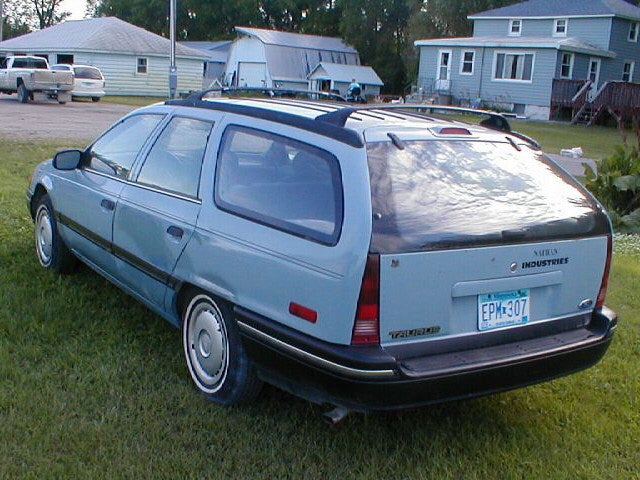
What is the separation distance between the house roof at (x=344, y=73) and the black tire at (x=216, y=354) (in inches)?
2081

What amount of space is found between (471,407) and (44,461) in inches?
89.6

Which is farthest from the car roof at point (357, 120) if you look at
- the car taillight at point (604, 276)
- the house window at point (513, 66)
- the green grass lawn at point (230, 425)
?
the house window at point (513, 66)

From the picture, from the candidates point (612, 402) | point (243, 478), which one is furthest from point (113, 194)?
point (612, 402)

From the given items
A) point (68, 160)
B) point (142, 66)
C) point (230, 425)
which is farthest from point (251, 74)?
point (230, 425)

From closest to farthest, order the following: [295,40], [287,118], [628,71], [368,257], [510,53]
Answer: [368,257] → [287,118] → [510,53] → [628,71] → [295,40]

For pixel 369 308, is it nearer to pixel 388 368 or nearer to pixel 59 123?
pixel 388 368

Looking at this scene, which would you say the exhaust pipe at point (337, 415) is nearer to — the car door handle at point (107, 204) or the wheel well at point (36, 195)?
→ the car door handle at point (107, 204)

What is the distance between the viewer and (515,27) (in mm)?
44875

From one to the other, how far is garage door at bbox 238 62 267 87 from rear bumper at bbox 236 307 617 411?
181 feet

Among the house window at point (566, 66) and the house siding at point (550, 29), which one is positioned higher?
the house siding at point (550, 29)

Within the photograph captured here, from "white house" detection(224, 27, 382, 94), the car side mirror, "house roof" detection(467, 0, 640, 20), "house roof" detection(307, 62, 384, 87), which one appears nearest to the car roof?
the car side mirror

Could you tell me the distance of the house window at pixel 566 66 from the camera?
40312mm

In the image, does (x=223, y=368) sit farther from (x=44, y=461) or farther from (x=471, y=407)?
(x=471, y=407)

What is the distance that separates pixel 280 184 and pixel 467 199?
3.04 feet
